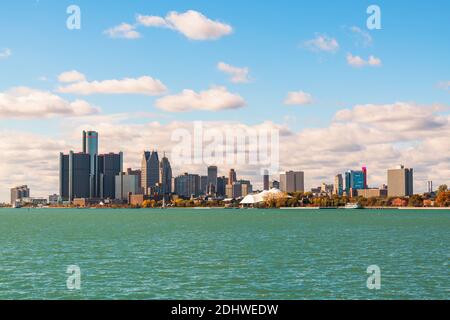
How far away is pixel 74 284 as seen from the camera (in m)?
51.6

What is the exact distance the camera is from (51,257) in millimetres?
76375

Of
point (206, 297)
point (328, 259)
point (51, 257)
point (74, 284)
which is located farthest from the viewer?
point (51, 257)
